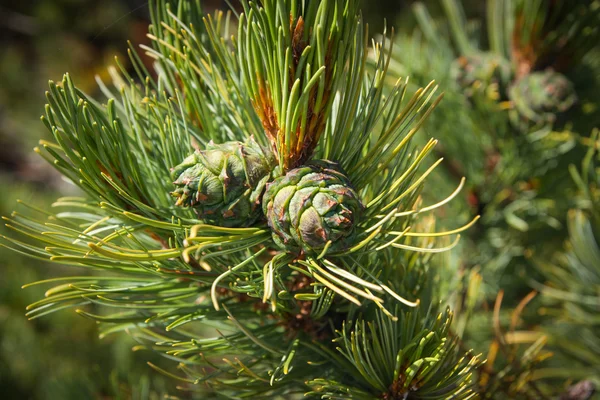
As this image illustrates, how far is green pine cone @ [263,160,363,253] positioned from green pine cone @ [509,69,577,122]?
42cm

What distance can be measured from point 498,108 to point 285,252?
46cm

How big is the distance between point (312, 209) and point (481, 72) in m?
0.47

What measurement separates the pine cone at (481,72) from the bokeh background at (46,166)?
0.57m

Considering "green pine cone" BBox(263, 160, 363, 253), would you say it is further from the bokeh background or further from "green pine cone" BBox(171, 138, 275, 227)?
the bokeh background

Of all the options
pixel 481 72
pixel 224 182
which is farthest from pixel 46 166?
pixel 224 182

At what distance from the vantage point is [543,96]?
0.71 metres

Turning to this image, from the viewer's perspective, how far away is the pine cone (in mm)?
742

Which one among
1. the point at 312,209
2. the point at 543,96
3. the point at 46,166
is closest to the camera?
the point at 312,209

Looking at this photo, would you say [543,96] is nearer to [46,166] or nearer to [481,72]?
[481,72]

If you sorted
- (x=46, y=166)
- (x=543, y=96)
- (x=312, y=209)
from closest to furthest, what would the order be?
1. (x=312, y=209)
2. (x=543, y=96)
3. (x=46, y=166)

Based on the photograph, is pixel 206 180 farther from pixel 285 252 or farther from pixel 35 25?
pixel 35 25

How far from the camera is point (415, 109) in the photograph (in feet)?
1.44

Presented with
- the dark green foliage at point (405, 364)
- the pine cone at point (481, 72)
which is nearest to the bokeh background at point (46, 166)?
the dark green foliage at point (405, 364)

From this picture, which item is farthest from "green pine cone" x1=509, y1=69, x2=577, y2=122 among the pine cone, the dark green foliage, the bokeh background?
the bokeh background
